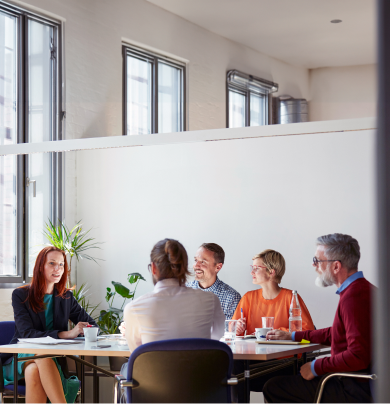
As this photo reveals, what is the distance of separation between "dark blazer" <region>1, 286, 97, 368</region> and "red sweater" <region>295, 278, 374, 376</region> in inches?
63.0

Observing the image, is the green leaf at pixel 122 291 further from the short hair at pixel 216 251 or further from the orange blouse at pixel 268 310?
the orange blouse at pixel 268 310

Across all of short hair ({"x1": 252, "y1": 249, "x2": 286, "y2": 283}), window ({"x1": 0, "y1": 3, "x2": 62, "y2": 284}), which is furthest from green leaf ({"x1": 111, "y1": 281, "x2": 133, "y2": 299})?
short hair ({"x1": 252, "y1": 249, "x2": 286, "y2": 283})

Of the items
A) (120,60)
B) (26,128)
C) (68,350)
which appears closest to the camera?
(68,350)

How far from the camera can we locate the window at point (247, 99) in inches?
299

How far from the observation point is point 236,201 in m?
4.36

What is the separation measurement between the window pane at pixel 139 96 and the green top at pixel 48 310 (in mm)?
3373

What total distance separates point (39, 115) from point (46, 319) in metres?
2.88

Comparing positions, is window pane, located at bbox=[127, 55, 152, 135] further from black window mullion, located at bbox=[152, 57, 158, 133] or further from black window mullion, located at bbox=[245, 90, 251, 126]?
black window mullion, located at bbox=[245, 90, 251, 126]

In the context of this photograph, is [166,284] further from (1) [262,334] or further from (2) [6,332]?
(2) [6,332]

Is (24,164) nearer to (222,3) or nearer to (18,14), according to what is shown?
(18,14)

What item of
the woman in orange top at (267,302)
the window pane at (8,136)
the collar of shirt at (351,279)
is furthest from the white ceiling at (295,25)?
the collar of shirt at (351,279)

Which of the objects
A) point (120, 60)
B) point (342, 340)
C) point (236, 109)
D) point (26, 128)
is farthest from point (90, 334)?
point (236, 109)

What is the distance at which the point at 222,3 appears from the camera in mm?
7039

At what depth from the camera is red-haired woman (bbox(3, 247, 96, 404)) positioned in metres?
3.34
